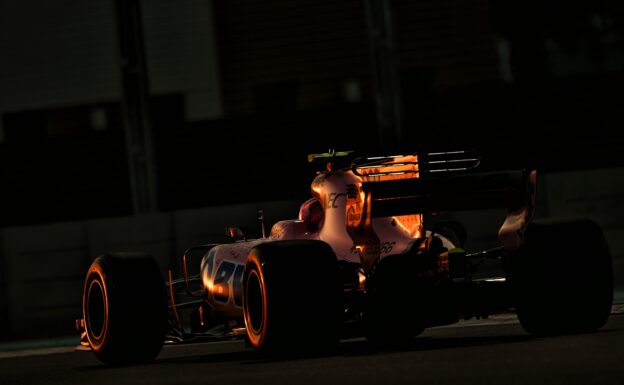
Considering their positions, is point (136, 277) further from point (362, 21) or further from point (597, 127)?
point (362, 21)

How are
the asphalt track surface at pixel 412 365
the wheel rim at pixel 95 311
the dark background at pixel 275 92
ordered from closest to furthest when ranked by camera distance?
the asphalt track surface at pixel 412 365 → the wheel rim at pixel 95 311 → the dark background at pixel 275 92

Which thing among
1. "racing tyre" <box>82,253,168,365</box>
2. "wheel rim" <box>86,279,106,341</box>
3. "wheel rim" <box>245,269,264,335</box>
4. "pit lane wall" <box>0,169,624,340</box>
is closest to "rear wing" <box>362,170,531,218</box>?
"wheel rim" <box>245,269,264,335</box>

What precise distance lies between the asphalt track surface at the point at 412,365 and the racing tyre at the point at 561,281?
0.20m

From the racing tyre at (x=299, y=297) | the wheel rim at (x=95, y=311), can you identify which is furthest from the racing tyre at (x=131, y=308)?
the racing tyre at (x=299, y=297)

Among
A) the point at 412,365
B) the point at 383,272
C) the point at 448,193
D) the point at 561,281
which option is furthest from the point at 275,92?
the point at 412,365

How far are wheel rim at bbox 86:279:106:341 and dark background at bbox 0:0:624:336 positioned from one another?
25.7ft

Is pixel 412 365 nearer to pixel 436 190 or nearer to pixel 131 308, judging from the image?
pixel 436 190

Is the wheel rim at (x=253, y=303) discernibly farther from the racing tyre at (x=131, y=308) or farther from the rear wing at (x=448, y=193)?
the racing tyre at (x=131, y=308)

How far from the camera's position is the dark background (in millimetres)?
22094

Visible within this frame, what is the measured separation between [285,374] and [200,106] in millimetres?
16001

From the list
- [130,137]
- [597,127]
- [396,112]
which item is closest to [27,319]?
[130,137]

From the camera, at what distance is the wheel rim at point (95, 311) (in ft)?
46.0

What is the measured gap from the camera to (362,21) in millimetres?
26156

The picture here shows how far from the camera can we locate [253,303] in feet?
40.4
